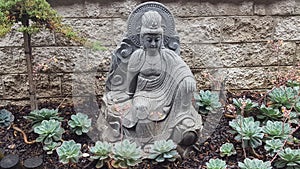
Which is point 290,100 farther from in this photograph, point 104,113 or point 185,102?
point 104,113

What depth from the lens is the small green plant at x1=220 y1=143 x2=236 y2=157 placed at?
2.29 metres

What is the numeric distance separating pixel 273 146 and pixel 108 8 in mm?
1600

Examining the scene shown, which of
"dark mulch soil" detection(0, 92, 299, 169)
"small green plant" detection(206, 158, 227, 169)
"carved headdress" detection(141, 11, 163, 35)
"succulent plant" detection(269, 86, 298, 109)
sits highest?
"carved headdress" detection(141, 11, 163, 35)

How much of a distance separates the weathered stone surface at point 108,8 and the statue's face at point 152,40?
682 mm

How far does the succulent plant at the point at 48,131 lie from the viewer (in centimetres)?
232

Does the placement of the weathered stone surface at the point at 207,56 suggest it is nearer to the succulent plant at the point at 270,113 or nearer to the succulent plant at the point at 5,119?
the succulent plant at the point at 270,113

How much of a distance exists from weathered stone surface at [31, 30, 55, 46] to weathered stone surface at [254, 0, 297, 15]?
168cm

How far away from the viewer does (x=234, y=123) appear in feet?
8.09

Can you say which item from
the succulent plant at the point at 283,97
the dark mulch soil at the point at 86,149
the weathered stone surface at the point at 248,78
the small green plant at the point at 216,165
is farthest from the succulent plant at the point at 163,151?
the weathered stone surface at the point at 248,78

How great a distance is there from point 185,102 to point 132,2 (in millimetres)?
1061

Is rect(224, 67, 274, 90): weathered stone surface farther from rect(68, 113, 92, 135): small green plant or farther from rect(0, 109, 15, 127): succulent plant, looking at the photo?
rect(0, 109, 15, 127): succulent plant

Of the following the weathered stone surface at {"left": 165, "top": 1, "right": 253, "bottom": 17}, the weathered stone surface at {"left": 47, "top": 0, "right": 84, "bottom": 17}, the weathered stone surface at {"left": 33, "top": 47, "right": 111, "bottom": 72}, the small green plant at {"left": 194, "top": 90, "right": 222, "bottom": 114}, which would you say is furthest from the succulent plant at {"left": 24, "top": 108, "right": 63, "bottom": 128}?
the weathered stone surface at {"left": 165, "top": 1, "right": 253, "bottom": 17}

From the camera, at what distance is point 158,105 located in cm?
232

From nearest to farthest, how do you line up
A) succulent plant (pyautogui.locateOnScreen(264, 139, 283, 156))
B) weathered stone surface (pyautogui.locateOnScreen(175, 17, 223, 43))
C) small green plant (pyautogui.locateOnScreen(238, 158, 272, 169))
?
small green plant (pyautogui.locateOnScreen(238, 158, 272, 169)) < succulent plant (pyautogui.locateOnScreen(264, 139, 283, 156)) < weathered stone surface (pyautogui.locateOnScreen(175, 17, 223, 43))
